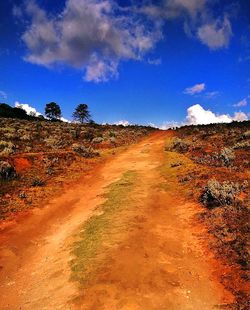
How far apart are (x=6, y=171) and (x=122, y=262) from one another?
1218 cm

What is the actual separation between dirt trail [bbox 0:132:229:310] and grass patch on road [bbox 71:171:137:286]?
0.25 m

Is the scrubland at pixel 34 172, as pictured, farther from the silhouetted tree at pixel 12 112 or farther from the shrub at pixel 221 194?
the silhouetted tree at pixel 12 112

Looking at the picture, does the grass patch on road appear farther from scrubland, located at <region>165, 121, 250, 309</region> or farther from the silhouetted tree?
the silhouetted tree

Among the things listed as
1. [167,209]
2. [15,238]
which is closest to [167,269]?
[167,209]

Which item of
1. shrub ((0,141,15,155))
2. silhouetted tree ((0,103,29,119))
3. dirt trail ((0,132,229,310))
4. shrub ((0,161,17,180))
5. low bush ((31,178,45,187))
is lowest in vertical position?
dirt trail ((0,132,229,310))

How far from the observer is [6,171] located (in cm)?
2022

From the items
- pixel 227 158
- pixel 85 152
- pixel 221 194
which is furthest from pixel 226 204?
pixel 85 152

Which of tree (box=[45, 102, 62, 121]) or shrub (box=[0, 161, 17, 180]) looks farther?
tree (box=[45, 102, 62, 121])

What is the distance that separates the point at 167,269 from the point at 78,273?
244 centimetres

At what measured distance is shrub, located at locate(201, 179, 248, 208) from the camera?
14.0 meters

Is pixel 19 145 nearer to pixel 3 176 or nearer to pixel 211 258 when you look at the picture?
pixel 3 176

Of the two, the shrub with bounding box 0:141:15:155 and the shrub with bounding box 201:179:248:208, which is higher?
the shrub with bounding box 0:141:15:155

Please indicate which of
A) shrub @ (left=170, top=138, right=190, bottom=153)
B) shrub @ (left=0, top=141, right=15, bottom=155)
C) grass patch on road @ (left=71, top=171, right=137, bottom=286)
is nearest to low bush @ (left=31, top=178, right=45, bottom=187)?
grass patch on road @ (left=71, top=171, right=137, bottom=286)

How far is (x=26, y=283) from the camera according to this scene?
9938mm
